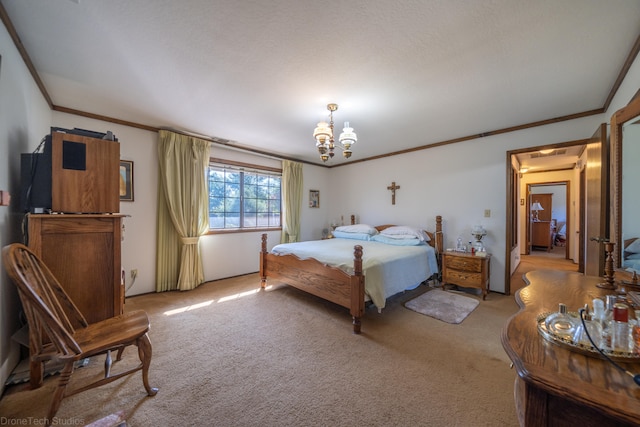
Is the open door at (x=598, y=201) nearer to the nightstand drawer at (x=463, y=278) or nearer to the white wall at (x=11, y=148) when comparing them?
the nightstand drawer at (x=463, y=278)

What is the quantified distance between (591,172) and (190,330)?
446cm

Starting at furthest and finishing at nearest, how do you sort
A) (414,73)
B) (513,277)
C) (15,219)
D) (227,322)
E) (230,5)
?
(513,277) < (227,322) < (414,73) < (15,219) < (230,5)

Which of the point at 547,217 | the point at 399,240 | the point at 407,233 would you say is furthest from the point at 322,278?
the point at 547,217

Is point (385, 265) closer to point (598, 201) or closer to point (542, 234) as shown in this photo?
point (598, 201)

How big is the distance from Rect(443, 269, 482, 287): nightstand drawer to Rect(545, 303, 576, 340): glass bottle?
266 cm

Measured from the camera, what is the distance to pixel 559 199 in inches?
289

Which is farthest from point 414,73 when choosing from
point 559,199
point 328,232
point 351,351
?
point 559,199

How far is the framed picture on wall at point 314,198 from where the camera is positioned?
543 cm

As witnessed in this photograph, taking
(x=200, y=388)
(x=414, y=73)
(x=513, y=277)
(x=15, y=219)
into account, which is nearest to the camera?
(x=200, y=388)

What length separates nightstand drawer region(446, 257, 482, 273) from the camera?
10.6 feet

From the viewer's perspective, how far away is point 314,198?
5.52 m

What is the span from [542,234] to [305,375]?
880cm

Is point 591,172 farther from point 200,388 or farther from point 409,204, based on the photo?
point 200,388

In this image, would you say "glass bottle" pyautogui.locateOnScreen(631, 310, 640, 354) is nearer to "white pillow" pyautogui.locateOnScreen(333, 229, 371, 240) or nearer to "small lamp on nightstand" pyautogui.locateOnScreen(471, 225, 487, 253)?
"small lamp on nightstand" pyautogui.locateOnScreen(471, 225, 487, 253)
